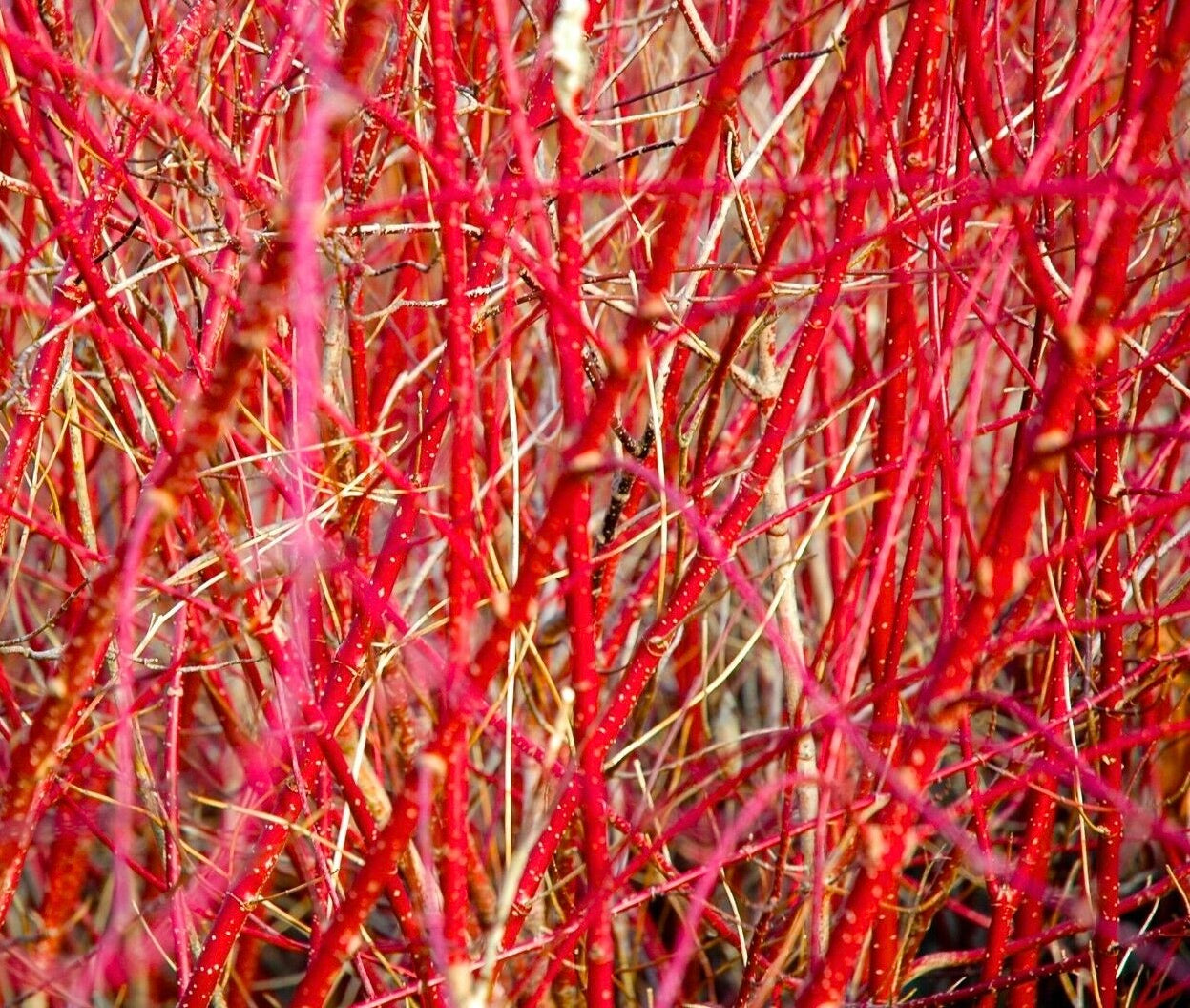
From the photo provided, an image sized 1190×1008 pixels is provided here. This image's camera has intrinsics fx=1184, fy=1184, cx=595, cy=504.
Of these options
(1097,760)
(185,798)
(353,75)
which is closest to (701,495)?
(1097,760)

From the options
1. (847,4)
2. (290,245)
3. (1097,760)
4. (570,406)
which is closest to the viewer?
(290,245)

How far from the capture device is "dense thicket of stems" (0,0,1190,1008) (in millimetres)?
796

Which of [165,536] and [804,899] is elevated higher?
[165,536]

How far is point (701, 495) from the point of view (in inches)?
49.5

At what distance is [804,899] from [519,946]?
1.00 feet

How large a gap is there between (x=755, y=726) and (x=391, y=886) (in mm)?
1338

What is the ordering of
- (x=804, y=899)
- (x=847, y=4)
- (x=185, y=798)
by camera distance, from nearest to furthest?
(x=847, y=4), (x=804, y=899), (x=185, y=798)

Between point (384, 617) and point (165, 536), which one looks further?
point (165, 536)

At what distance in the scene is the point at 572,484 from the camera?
78cm

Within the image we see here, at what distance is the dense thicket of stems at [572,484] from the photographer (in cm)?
80

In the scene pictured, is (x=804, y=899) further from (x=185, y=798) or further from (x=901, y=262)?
(x=185, y=798)

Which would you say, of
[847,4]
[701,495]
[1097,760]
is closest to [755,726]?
[1097,760]

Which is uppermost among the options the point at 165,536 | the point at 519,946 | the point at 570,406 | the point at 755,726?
the point at 570,406

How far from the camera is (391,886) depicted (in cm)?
110
